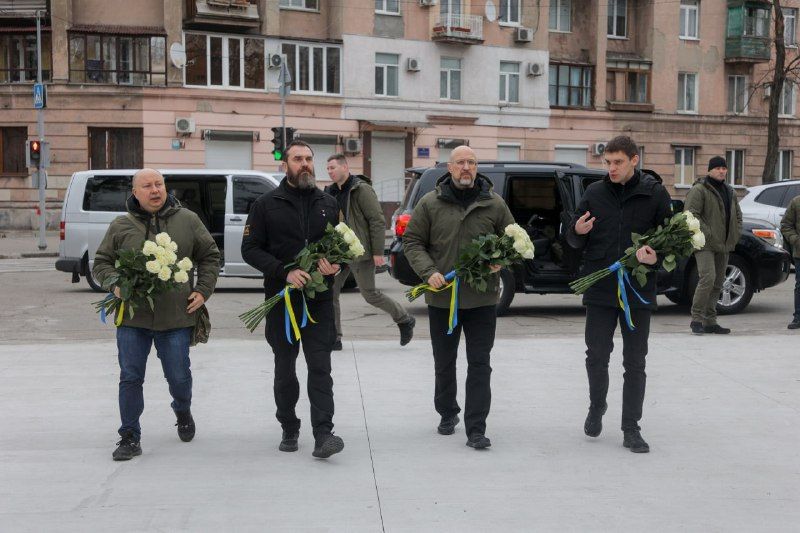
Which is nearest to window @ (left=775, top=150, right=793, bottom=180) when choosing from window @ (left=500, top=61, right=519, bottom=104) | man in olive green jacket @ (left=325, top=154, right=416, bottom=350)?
window @ (left=500, top=61, right=519, bottom=104)

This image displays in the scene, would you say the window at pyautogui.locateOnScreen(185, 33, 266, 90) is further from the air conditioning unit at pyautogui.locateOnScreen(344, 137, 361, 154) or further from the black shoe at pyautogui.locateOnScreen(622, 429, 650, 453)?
the black shoe at pyautogui.locateOnScreen(622, 429, 650, 453)

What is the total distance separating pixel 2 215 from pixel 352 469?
32685 millimetres

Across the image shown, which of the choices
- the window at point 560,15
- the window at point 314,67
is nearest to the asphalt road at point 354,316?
the window at point 314,67

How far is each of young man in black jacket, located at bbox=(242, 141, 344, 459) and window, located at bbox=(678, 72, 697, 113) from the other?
1594 inches

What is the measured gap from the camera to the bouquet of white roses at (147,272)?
607 cm

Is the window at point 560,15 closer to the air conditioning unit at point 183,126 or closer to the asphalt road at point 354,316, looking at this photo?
the air conditioning unit at point 183,126

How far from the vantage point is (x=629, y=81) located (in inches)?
1725

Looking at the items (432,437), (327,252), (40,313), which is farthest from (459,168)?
(40,313)

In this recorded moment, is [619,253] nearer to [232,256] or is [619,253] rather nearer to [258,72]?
[232,256]

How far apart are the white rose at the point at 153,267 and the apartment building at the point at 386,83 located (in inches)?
938

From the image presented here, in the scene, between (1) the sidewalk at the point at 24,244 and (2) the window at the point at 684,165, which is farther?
(2) the window at the point at 684,165

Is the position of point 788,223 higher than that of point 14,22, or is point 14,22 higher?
point 14,22

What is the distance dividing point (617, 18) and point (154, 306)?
40.4m

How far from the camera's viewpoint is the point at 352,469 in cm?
604
